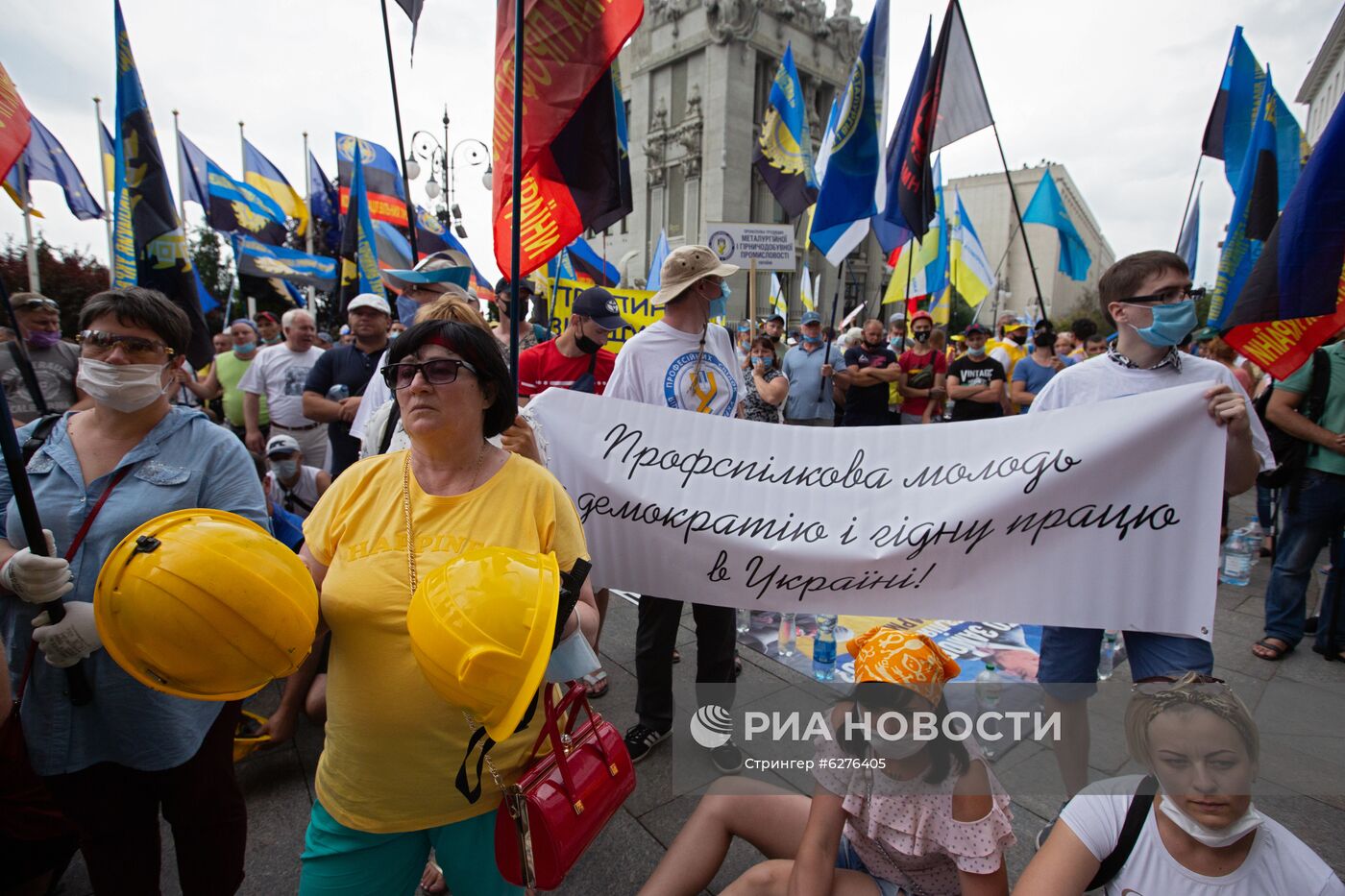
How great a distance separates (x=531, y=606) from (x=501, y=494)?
0.50 m

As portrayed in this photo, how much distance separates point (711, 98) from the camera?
3525cm

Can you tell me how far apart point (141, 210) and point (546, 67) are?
3.14 m

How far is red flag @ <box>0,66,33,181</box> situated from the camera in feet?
7.04

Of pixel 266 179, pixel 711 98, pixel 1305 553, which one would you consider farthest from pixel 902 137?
pixel 711 98

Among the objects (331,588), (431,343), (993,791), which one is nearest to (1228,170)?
(993,791)

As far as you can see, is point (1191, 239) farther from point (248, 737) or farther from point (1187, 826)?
point (248, 737)

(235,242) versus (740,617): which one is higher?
(235,242)

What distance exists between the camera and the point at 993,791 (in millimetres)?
Result: 1710

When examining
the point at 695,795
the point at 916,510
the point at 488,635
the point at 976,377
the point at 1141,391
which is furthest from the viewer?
the point at 976,377

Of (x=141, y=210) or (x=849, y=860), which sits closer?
(x=849, y=860)

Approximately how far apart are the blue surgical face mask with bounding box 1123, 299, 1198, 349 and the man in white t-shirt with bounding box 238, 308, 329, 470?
525 centimetres

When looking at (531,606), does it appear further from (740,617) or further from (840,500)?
(740,617)

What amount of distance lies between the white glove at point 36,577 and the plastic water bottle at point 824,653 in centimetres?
322

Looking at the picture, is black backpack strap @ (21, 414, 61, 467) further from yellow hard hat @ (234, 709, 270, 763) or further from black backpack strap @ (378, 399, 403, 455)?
yellow hard hat @ (234, 709, 270, 763)
